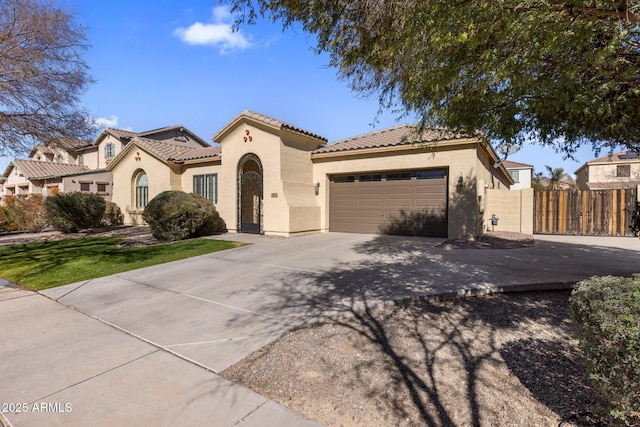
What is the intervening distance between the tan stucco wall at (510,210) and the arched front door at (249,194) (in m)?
10.4

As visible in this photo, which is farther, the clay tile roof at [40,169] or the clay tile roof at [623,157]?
the clay tile roof at [40,169]

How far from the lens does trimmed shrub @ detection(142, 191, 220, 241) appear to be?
1237 cm

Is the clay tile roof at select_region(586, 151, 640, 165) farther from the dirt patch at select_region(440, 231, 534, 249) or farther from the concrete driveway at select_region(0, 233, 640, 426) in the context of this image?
the dirt patch at select_region(440, 231, 534, 249)

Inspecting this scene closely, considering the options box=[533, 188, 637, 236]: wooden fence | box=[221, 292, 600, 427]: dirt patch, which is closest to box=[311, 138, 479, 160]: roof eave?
box=[533, 188, 637, 236]: wooden fence

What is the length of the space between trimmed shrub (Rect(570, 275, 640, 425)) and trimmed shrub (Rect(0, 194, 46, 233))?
2284cm

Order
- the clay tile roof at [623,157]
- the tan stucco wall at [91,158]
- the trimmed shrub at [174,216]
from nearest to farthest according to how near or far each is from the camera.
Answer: the clay tile roof at [623,157] < the trimmed shrub at [174,216] < the tan stucco wall at [91,158]

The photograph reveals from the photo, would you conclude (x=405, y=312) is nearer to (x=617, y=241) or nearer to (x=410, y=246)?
(x=410, y=246)

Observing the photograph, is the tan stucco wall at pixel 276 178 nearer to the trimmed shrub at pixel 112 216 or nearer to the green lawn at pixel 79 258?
the green lawn at pixel 79 258

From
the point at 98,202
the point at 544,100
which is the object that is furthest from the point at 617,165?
the point at 98,202

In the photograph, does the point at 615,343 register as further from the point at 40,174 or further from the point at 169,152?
the point at 40,174

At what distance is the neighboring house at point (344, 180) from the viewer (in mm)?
12022

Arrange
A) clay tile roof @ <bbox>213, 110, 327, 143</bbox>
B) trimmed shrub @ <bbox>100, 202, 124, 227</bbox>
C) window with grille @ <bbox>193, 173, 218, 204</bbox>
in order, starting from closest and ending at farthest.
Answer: clay tile roof @ <bbox>213, 110, 327, 143</bbox>, window with grille @ <bbox>193, 173, 218, 204</bbox>, trimmed shrub @ <bbox>100, 202, 124, 227</bbox>

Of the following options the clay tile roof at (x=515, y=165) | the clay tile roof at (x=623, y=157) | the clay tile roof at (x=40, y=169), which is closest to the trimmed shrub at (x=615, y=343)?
the clay tile roof at (x=623, y=157)

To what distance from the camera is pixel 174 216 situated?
12398 mm
